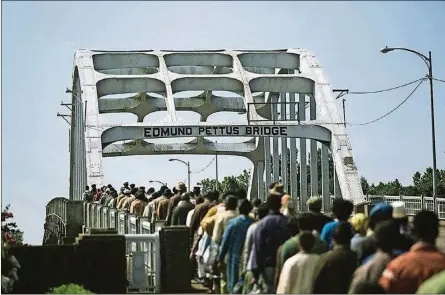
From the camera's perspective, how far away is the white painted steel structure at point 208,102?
48.6 meters

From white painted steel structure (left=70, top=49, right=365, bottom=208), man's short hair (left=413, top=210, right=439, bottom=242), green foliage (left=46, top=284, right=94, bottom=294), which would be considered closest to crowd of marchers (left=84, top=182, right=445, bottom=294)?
man's short hair (left=413, top=210, right=439, bottom=242)

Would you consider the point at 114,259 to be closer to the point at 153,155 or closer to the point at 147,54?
the point at 147,54

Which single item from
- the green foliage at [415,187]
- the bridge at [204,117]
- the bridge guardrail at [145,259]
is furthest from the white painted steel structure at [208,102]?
the bridge guardrail at [145,259]

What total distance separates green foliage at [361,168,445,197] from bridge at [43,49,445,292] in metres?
11.6

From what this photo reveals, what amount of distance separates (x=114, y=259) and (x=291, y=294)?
20.4 feet

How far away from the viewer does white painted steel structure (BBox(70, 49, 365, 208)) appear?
160 ft

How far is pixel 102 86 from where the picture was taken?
5703 cm

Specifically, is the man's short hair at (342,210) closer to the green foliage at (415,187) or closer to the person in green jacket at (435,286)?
the person in green jacket at (435,286)

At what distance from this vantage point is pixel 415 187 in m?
85.2

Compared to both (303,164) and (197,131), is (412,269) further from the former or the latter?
(303,164)

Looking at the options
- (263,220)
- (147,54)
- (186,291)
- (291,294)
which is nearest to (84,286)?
(186,291)

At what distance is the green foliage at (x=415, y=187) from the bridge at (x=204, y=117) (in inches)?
457

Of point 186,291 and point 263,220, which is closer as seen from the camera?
point 263,220

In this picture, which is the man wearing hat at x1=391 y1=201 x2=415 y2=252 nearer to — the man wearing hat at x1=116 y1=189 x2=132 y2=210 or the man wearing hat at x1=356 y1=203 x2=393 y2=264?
the man wearing hat at x1=356 y1=203 x2=393 y2=264
